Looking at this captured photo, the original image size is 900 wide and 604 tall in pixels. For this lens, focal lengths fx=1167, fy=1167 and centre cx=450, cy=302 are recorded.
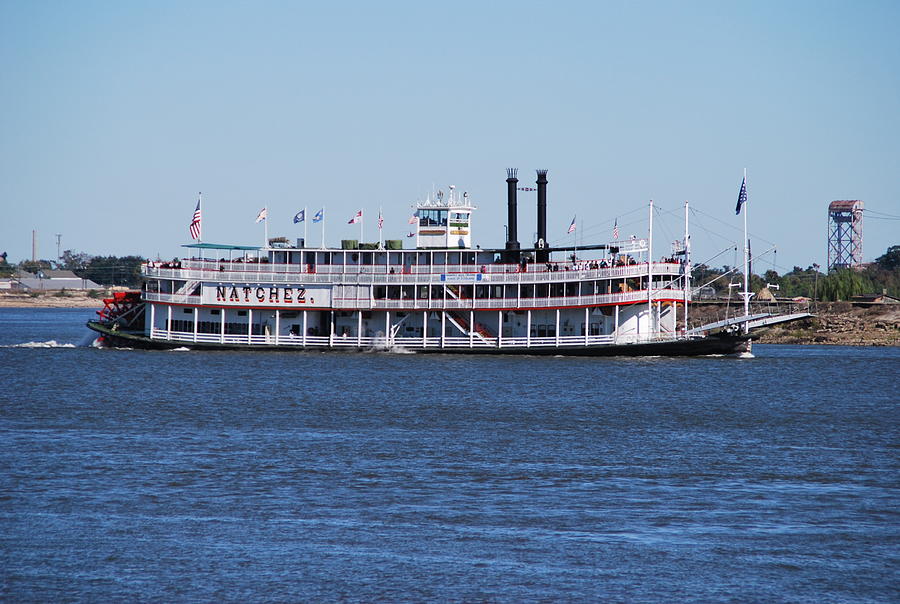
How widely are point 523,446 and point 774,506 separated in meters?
10.1

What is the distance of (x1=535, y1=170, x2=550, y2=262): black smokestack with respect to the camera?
231ft

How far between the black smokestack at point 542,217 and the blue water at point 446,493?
62.4 ft

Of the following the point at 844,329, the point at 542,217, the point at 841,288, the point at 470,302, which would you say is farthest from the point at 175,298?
the point at 841,288

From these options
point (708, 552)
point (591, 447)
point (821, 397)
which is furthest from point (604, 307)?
point (708, 552)

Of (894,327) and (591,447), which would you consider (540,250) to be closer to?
(591,447)

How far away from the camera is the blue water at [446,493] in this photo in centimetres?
2030

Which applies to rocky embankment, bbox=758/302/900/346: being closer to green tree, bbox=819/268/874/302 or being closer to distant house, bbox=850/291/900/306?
distant house, bbox=850/291/900/306

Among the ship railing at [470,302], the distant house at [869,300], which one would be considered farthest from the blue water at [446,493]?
the distant house at [869,300]

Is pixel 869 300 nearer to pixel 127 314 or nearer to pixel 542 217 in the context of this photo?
pixel 542 217

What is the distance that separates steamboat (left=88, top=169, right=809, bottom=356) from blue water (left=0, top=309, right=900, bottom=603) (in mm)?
13154

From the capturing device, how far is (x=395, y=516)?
81.6ft

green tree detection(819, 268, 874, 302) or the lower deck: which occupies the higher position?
green tree detection(819, 268, 874, 302)

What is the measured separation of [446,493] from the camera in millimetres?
27359

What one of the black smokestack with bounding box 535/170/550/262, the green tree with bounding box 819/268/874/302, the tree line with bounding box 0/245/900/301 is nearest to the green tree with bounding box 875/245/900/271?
the tree line with bounding box 0/245/900/301
